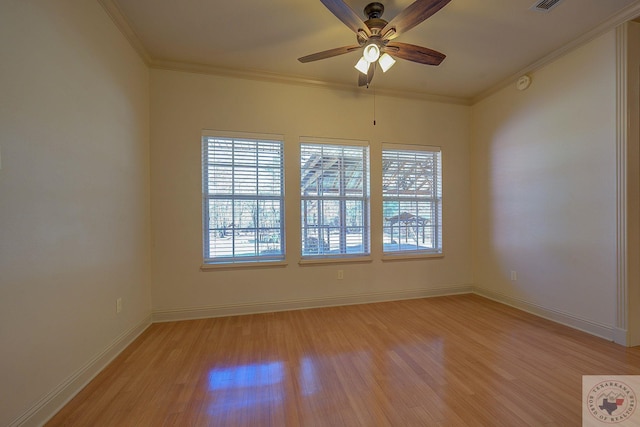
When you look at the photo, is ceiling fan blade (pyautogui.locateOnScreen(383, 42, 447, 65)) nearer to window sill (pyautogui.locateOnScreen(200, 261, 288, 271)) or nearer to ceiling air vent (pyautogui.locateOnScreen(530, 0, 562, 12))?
ceiling air vent (pyautogui.locateOnScreen(530, 0, 562, 12))

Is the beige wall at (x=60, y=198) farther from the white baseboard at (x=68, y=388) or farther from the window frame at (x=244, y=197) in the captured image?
the window frame at (x=244, y=197)

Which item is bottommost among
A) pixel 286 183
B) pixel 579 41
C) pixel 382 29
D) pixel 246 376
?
pixel 246 376

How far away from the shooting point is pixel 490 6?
6.57 ft

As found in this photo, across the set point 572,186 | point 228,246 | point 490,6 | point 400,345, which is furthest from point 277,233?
point 572,186

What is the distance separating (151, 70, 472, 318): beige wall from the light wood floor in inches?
16.1

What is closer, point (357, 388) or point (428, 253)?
point (357, 388)

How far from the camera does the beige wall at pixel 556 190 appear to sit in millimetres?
2260

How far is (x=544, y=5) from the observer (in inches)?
78.1

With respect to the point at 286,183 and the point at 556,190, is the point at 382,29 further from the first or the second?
the point at 556,190

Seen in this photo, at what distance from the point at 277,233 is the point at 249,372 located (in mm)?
1560

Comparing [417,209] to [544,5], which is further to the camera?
[417,209]

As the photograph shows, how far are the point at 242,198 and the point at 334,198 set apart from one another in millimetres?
1177

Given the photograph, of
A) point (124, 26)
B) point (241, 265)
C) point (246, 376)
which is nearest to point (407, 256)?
point (241, 265)

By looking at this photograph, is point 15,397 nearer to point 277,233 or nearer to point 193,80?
point 277,233
